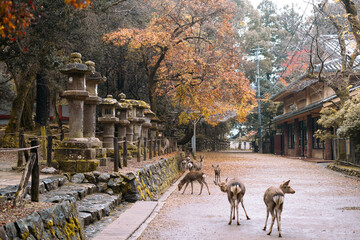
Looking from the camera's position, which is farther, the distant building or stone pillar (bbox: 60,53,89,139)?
the distant building

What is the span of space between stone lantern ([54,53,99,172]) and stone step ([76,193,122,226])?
48.9 inches

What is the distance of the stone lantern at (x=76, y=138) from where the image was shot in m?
10.4

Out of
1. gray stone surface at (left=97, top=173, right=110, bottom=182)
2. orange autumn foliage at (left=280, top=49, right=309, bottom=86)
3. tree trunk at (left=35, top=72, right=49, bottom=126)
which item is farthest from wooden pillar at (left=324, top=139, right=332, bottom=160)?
gray stone surface at (left=97, top=173, right=110, bottom=182)

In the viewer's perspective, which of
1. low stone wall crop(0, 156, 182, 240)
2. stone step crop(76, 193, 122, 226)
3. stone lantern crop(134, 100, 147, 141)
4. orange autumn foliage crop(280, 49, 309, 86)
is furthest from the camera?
orange autumn foliage crop(280, 49, 309, 86)

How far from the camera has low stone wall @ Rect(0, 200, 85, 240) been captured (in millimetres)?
4328

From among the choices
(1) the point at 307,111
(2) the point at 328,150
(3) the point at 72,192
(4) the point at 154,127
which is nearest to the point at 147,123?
(4) the point at 154,127

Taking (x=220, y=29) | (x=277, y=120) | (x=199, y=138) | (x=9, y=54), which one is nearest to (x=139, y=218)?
(x=9, y=54)

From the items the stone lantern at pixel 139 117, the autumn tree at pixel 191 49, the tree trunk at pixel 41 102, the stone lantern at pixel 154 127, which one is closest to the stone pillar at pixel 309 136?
the autumn tree at pixel 191 49

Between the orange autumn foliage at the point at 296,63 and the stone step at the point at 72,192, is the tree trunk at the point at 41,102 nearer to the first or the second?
the orange autumn foliage at the point at 296,63

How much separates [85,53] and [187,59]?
516 centimetres

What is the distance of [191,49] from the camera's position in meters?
21.6

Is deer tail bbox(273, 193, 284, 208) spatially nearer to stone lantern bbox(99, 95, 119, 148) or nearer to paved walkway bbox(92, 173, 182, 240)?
paved walkway bbox(92, 173, 182, 240)

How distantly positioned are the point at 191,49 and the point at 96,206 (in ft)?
48.8

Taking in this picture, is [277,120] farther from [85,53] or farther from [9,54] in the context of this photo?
[9,54]
